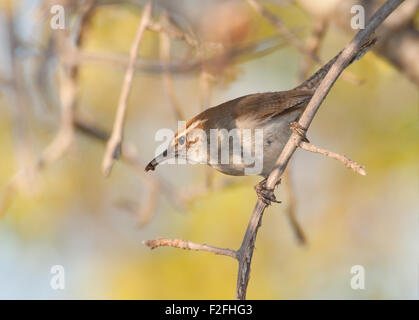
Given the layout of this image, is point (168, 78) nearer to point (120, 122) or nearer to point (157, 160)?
point (157, 160)

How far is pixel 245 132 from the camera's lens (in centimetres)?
401

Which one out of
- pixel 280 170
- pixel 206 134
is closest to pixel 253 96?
pixel 206 134

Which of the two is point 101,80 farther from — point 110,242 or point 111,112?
point 110,242

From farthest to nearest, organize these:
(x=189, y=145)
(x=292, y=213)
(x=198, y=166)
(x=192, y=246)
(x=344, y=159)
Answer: (x=198, y=166) → (x=292, y=213) → (x=189, y=145) → (x=192, y=246) → (x=344, y=159)

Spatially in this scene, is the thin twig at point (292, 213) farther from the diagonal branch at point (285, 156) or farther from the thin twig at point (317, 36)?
the diagonal branch at point (285, 156)

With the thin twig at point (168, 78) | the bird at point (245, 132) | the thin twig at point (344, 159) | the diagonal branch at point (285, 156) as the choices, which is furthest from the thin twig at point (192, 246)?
the thin twig at point (168, 78)

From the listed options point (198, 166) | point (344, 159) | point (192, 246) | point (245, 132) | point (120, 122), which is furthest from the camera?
point (198, 166)

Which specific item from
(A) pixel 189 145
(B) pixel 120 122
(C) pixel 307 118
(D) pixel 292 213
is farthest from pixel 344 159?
(D) pixel 292 213

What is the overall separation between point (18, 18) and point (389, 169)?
3966mm

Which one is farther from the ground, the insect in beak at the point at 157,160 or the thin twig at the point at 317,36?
the thin twig at the point at 317,36

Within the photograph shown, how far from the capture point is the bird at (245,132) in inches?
152

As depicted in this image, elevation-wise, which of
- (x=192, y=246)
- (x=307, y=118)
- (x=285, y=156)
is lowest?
(x=192, y=246)

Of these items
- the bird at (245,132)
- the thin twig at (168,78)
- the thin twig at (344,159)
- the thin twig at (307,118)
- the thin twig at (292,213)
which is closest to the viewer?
the thin twig at (344,159)

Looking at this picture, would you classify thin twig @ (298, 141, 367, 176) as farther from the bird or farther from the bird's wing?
the bird's wing
